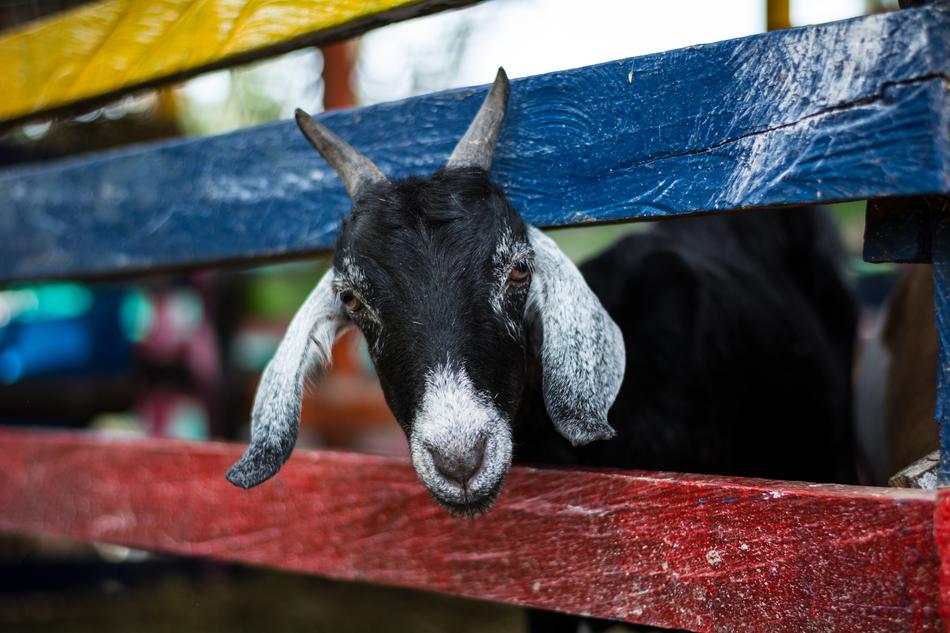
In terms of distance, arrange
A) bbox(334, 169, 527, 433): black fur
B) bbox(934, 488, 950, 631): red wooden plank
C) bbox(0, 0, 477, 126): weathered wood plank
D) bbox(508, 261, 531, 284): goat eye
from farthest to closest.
Result: bbox(0, 0, 477, 126): weathered wood plank < bbox(508, 261, 531, 284): goat eye < bbox(334, 169, 527, 433): black fur < bbox(934, 488, 950, 631): red wooden plank

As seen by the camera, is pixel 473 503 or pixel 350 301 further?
pixel 350 301

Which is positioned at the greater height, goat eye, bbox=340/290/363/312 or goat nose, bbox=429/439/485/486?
goat eye, bbox=340/290/363/312

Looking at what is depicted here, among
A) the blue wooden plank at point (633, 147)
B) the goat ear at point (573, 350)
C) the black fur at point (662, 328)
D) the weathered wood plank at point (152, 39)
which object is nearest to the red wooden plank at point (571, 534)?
the goat ear at point (573, 350)

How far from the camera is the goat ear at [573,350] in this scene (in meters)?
1.54

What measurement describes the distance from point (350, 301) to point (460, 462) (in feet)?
1.59

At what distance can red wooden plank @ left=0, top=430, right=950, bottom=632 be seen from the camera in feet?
4.40

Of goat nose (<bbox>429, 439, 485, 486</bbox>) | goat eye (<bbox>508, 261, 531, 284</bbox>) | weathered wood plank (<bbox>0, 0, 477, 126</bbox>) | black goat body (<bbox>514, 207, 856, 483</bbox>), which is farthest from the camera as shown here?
black goat body (<bbox>514, 207, 856, 483</bbox>)

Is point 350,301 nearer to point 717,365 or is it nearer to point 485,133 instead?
point 485,133

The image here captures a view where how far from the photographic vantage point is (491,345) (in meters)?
1.55

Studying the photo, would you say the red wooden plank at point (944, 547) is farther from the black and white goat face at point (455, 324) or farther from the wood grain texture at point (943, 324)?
the black and white goat face at point (455, 324)

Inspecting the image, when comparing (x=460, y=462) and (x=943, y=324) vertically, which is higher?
(x=943, y=324)

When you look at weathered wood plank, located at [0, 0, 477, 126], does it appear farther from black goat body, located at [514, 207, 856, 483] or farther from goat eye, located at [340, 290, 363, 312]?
black goat body, located at [514, 207, 856, 483]

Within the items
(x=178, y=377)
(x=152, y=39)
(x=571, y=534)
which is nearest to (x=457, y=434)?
(x=571, y=534)

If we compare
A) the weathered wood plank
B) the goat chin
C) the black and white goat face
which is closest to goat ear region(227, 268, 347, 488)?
the black and white goat face
